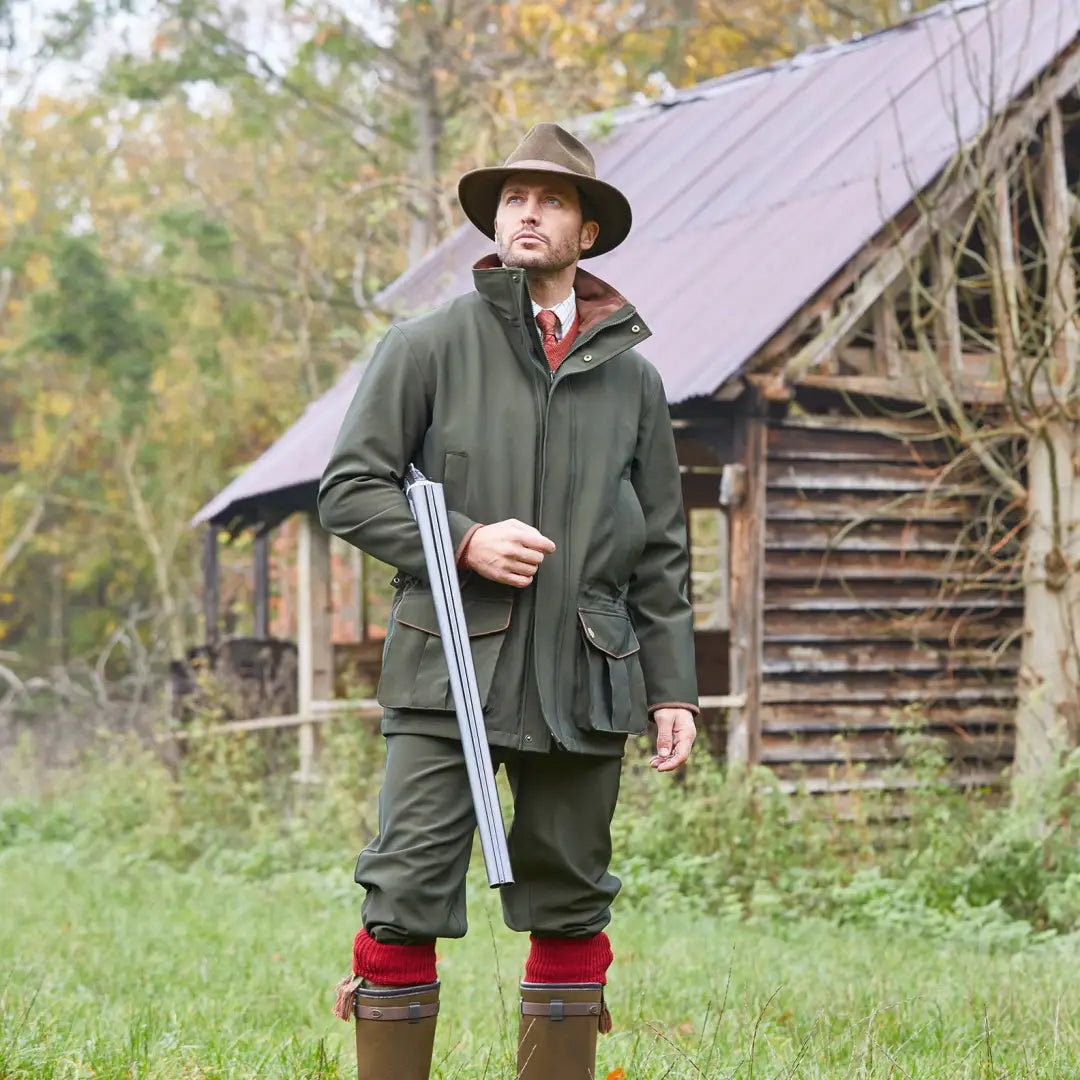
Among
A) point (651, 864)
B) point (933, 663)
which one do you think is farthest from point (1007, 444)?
point (651, 864)

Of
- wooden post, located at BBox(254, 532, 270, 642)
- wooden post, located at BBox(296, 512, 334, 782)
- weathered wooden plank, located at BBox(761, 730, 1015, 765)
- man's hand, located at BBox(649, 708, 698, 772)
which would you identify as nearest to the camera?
man's hand, located at BBox(649, 708, 698, 772)

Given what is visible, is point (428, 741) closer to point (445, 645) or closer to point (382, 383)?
point (445, 645)

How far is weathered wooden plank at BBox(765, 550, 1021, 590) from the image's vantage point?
10609 millimetres

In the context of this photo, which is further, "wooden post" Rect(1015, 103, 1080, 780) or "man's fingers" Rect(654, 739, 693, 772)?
"wooden post" Rect(1015, 103, 1080, 780)

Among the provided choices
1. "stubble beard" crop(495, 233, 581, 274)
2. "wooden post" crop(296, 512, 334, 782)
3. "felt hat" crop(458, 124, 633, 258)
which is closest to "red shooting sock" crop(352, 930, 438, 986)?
"stubble beard" crop(495, 233, 581, 274)

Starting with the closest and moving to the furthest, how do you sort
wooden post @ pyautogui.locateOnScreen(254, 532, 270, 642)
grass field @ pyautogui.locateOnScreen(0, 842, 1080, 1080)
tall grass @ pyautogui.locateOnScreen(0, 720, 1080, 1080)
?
grass field @ pyautogui.locateOnScreen(0, 842, 1080, 1080), tall grass @ pyautogui.locateOnScreen(0, 720, 1080, 1080), wooden post @ pyautogui.locateOnScreen(254, 532, 270, 642)

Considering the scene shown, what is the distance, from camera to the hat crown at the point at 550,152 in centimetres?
379

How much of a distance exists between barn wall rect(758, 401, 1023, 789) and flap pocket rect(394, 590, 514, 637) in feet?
22.7

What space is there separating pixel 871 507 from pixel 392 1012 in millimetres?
7935

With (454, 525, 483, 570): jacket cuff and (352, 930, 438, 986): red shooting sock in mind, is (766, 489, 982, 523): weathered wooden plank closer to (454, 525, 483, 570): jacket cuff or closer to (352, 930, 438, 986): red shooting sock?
(454, 525, 483, 570): jacket cuff

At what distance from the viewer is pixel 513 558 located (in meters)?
3.51

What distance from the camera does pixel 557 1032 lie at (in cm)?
370

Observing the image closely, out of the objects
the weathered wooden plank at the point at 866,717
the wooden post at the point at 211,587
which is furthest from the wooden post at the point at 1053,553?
the wooden post at the point at 211,587

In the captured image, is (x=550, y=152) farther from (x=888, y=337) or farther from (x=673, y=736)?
(x=888, y=337)
